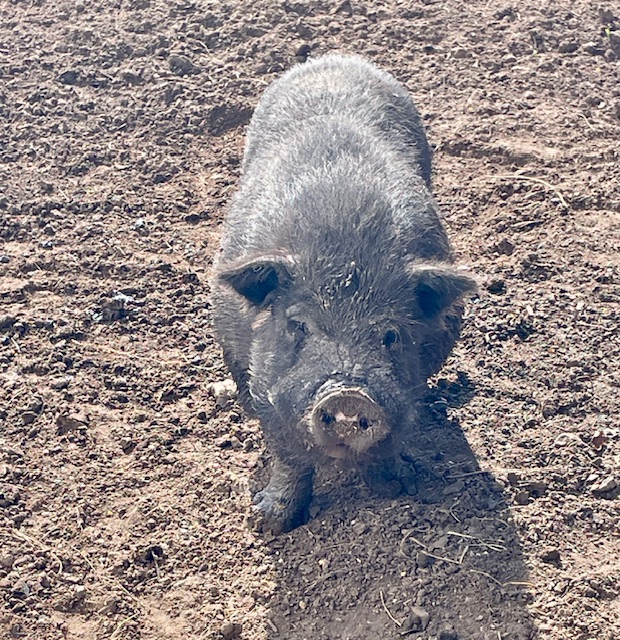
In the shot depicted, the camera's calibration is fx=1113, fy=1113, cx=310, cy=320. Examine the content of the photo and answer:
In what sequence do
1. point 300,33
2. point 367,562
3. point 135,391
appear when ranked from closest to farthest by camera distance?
point 367,562, point 135,391, point 300,33

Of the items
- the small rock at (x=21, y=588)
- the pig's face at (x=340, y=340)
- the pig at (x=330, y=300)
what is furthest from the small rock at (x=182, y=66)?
the small rock at (x=21, y=588)

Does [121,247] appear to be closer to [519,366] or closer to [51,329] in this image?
[51,329]

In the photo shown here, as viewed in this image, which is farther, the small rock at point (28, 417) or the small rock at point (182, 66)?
the small rock at point (182, 66)

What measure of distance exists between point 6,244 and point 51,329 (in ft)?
3.59

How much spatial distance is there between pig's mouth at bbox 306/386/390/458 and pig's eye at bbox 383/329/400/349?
1.46 feet

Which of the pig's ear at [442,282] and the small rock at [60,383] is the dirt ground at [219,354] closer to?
the small rock at [60,383]

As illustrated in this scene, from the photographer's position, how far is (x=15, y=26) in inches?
392

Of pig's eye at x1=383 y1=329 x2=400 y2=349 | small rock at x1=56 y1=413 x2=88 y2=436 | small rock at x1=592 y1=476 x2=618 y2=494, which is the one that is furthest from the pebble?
small rock at x1=592 y1=476 x2=618 y2=494

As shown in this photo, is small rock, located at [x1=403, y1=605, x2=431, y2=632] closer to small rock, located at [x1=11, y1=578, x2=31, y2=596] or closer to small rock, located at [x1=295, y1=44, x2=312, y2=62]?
small rock, located at [x1=11, y1=578, x2=31, y2=596]

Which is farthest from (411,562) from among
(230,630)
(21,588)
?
(21,588)

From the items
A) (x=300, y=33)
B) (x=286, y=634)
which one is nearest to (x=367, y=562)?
(x=286, y=634)

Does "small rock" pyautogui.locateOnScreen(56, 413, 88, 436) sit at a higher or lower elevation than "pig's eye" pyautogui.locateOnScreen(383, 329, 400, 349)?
lower

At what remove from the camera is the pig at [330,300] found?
4777mm

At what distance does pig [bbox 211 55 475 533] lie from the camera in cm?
478
